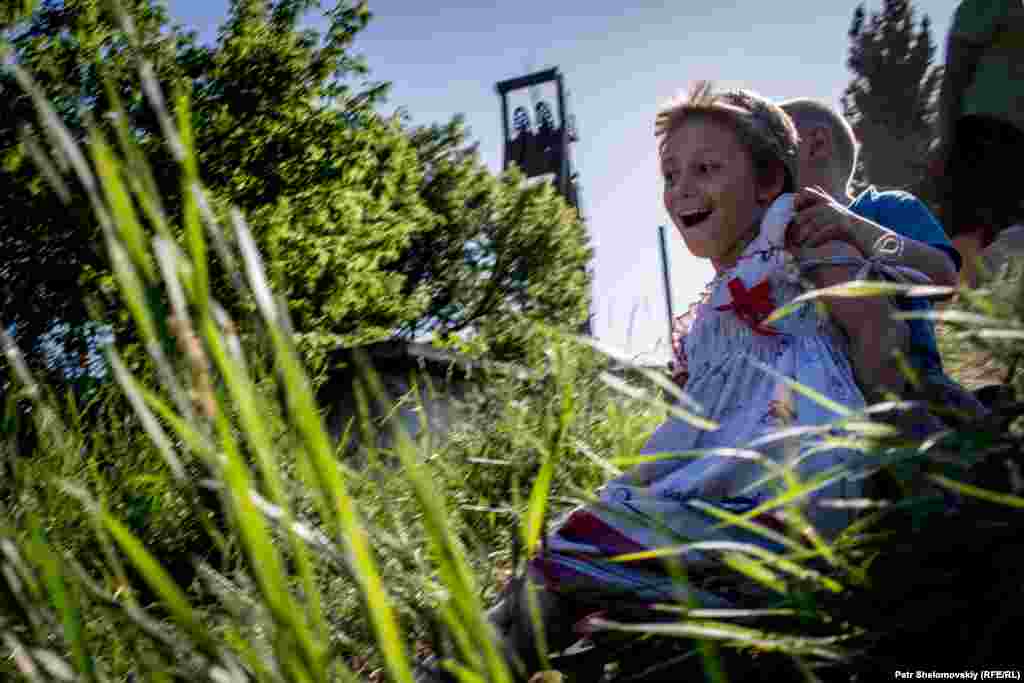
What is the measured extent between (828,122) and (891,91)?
48069mm

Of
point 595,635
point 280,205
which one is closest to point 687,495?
point 595,635

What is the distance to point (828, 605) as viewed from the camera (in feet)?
2.46

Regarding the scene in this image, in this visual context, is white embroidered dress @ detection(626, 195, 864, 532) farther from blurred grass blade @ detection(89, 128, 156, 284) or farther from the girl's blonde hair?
blurred grass blade @ detection(89, 128, 156, 284)

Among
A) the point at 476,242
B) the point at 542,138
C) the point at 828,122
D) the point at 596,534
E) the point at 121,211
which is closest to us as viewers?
the point at 121,211

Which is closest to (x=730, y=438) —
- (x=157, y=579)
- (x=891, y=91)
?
(x=157, y=579)

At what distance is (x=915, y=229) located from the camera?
2246mm

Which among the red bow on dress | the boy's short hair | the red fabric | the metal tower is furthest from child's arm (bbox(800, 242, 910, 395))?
the metal tower

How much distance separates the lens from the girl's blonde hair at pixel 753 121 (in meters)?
2.10

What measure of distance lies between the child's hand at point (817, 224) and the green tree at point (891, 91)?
44.9 meters

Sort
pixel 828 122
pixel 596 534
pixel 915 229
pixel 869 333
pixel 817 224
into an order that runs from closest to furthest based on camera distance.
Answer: pixel 596 534 < pixel 869 333 < pixel 817 224 < pixel 915 229 < pixel 828 122

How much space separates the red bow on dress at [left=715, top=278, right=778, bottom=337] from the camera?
189cm

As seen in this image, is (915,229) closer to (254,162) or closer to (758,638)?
(758,638)

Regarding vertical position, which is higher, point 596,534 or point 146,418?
point 146,418

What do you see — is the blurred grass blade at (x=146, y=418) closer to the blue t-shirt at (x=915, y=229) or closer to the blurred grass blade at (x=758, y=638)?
the blurred grass blade at (x=758, y=638)
